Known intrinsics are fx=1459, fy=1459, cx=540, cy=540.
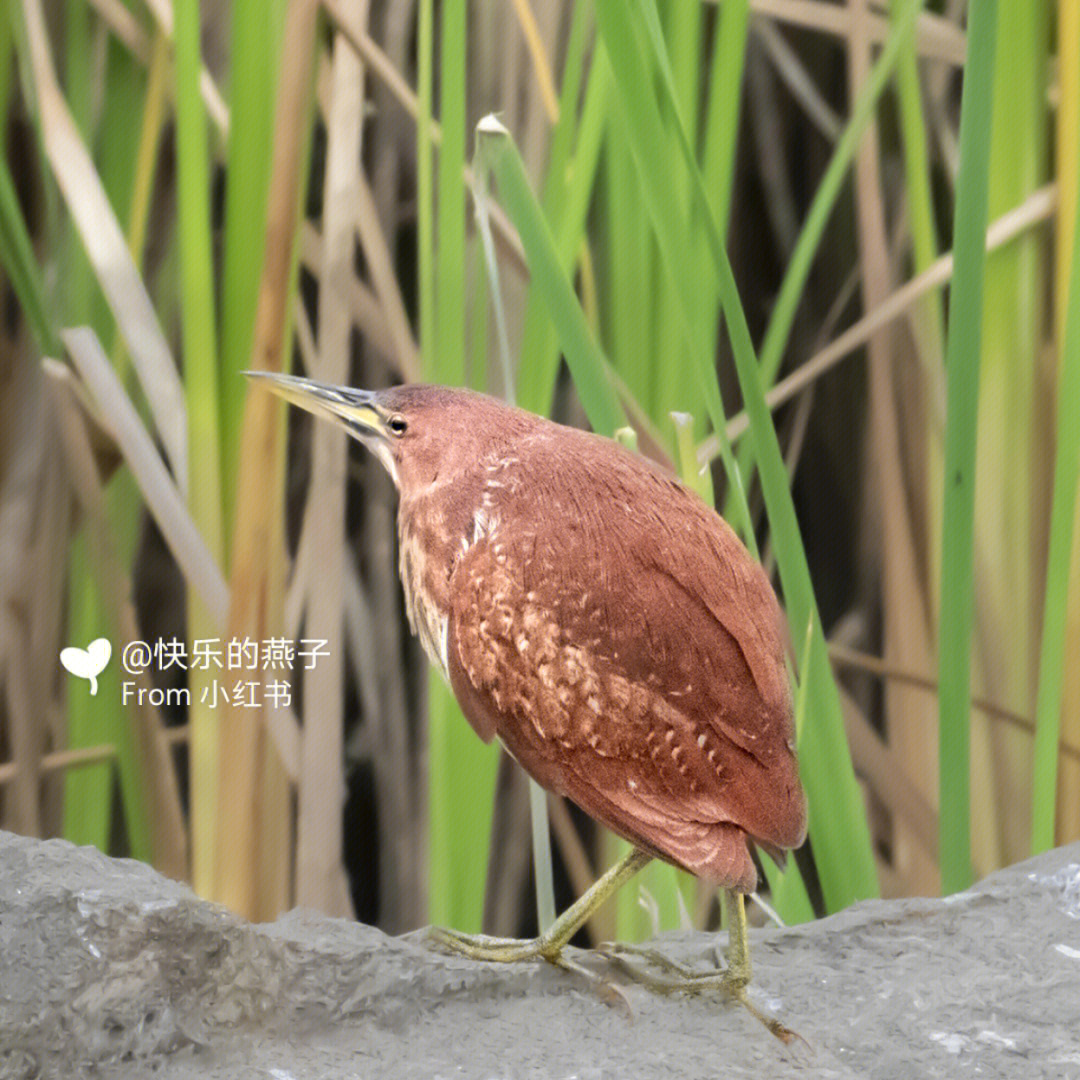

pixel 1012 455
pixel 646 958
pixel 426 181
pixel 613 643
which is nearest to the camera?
pixel 613 643

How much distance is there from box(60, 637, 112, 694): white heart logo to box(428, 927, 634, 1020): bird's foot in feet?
1.14

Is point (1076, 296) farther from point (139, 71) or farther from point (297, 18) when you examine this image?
point (139, 71)

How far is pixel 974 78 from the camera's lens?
3.04ft

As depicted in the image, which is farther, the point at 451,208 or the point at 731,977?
the point at 451,208

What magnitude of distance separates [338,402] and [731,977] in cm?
41

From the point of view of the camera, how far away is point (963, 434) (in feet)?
3.18

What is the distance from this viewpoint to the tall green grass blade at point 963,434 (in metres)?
0.92

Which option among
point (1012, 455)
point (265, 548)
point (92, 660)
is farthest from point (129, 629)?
point (1012, 455)

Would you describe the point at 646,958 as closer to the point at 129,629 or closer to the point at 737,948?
the point at 737,948

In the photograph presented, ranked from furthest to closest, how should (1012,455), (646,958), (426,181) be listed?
(1012,455)
(426,181)
(646,958)

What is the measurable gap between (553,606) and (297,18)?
0.51 metres

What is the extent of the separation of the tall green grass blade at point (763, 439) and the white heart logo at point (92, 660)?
49cm

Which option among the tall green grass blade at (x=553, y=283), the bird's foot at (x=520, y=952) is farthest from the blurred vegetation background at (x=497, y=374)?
the bird's foot at (x=520, y=952)

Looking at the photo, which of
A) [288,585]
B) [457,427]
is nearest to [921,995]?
[457,427]
